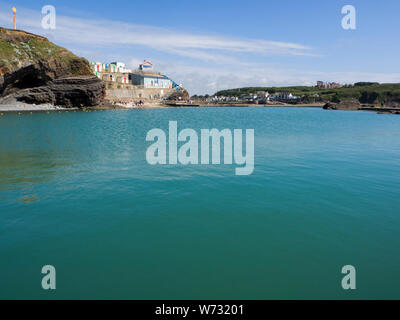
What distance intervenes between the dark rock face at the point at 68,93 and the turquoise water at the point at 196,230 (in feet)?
262

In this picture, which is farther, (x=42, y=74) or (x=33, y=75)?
(x=42, y=74)

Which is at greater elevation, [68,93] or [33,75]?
[33,75]

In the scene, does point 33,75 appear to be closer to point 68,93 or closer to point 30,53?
point 30,53

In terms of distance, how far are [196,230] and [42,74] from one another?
96744 mm

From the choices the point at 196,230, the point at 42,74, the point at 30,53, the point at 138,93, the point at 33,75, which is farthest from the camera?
the point at 138,93

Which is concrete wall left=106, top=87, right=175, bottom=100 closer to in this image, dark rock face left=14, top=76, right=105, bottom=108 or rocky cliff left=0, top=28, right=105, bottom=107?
dark rock face left=14, top=76, right=105, bottom=108

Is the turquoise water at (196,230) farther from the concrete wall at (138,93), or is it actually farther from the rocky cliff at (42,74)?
the concrete wall at (138,93)

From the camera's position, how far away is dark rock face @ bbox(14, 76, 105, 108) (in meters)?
→ 87.8

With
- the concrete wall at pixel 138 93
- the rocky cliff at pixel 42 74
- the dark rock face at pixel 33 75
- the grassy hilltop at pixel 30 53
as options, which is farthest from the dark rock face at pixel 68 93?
the concrete wall at pixel 138 93

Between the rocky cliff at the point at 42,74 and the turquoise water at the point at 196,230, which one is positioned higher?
the rocky cliff at the point at 42,74

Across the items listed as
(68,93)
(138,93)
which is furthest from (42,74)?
(138,93)

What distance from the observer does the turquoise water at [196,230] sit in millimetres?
8141

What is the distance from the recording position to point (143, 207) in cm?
1363

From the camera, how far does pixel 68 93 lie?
95562 mm
